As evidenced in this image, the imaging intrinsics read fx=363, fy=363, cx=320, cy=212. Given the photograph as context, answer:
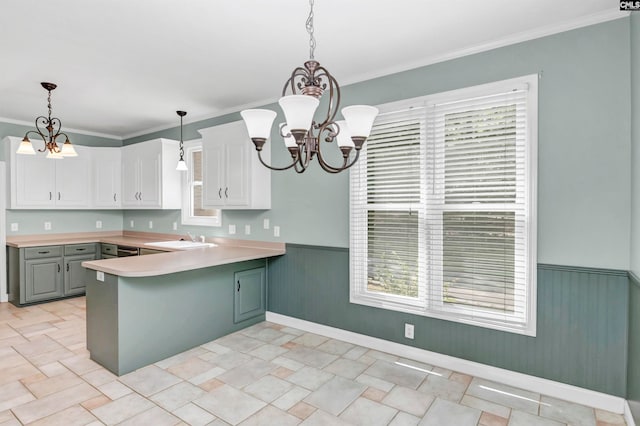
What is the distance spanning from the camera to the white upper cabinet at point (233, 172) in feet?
13.1

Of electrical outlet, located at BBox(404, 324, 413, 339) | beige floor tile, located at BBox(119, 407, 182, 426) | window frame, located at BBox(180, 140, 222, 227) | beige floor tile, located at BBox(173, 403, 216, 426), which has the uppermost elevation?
window frame, located at BBox(180, 140, 222, 227)

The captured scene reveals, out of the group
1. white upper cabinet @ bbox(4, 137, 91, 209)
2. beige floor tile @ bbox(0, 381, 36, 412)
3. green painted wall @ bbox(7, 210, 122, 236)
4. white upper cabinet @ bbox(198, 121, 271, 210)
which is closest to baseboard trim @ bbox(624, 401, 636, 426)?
white upper cabinet @ bbox(198, 121, 271, 210)

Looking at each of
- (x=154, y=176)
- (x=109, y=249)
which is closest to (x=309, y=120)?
(x=154, y=176)

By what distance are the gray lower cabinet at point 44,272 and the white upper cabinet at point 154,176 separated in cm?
107

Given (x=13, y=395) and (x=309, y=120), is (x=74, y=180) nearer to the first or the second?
(x=13, y=395)

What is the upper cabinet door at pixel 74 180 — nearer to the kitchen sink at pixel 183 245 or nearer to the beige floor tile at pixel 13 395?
the kitchen sink at pixel 183 245

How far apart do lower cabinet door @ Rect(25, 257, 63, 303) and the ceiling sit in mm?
2201

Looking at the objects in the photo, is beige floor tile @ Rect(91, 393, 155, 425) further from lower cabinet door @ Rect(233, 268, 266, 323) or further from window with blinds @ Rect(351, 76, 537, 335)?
window with blinds @ Rect(351, 76, 537, 335)

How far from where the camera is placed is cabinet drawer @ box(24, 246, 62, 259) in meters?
4.75

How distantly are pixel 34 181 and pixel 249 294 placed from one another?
3.56 meters

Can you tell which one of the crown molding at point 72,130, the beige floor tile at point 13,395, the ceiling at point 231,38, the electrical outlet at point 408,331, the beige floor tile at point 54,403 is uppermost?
the ceiling at point 231,38

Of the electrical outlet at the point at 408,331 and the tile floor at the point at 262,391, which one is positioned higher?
the electrical outlet at the point at 408,331

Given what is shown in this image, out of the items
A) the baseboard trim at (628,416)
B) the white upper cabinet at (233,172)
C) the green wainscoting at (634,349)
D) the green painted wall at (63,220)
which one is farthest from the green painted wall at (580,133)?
the green painted wall at (63,220)

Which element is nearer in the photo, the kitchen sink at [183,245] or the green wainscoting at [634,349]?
the green wainscoting at [634,349]
